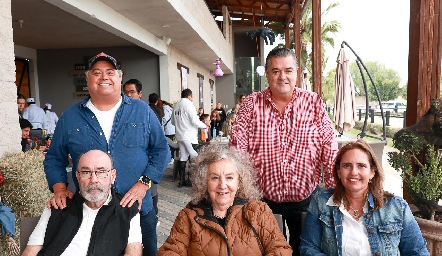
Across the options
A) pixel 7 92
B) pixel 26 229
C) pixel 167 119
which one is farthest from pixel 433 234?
pixel 167 119

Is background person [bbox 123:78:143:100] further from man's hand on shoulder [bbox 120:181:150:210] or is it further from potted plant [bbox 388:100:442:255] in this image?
potted plant [bbox 388:100:442:255]

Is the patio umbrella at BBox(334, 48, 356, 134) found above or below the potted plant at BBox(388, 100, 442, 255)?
above

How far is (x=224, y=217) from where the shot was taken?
1834 mm

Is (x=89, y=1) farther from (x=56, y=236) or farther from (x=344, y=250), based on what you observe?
(x=344, y=250)

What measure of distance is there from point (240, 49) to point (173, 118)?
17.0 metres

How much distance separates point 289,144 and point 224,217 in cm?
55

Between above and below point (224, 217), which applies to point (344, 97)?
above

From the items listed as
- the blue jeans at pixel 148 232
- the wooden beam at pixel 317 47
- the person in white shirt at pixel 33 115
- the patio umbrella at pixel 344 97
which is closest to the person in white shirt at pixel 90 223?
the blue jeans at pixel 148 232

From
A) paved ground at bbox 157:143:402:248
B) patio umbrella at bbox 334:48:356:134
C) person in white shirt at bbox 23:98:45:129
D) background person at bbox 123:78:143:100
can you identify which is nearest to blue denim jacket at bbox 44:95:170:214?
paved ground at bbox 157:143:402:248

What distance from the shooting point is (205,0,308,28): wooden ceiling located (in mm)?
15758

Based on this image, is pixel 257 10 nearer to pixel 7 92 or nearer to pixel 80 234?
pixel 7 92

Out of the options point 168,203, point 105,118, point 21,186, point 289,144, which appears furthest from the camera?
point 168,203

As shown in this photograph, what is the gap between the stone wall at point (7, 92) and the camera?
2.84m

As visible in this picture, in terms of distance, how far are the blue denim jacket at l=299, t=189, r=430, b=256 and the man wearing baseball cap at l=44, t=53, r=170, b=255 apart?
2.80 ft
